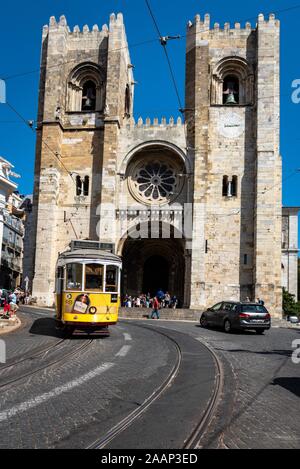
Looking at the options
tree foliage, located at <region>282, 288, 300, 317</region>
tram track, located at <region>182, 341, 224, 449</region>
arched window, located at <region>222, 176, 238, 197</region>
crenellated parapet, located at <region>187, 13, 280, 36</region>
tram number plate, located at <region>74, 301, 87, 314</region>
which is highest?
crenellated parapet, located at <region>187, 13, 280, 36</region>

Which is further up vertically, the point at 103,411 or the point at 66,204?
the point at 66,204

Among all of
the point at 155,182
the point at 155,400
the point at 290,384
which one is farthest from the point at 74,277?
the point at 155,182

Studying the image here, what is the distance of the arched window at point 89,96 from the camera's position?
3066 centimetres

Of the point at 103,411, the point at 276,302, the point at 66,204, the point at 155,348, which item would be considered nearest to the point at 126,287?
the point at 66,204

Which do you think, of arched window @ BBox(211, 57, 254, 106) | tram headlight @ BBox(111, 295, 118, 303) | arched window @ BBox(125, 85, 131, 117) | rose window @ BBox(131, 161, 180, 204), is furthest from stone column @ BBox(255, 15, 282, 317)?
tram headlight @ BBox(111, 295, 118, 303)

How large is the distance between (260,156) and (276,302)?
8405mm

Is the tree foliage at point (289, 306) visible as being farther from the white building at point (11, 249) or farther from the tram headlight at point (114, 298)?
the tram headlight at point (114, 298)

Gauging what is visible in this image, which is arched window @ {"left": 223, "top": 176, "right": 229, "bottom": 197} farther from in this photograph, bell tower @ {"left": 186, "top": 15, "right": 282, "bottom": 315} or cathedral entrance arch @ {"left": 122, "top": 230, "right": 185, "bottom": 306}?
cathedral entrance arch @ {"left": 122, "top": 230, "right": 185, "bottom": 306}

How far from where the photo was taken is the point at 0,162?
20.4 meters

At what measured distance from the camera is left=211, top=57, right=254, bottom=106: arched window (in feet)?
94.2

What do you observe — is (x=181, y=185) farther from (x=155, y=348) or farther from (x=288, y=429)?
(x=288, y=429)

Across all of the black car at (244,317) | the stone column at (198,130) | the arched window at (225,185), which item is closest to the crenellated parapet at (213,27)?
the stone column at (198,130)

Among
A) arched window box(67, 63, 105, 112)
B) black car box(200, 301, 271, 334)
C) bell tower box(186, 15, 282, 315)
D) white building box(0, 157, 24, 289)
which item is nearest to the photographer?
black car box(200, 301, 271, 334)

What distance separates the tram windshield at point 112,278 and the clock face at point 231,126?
17.8m
